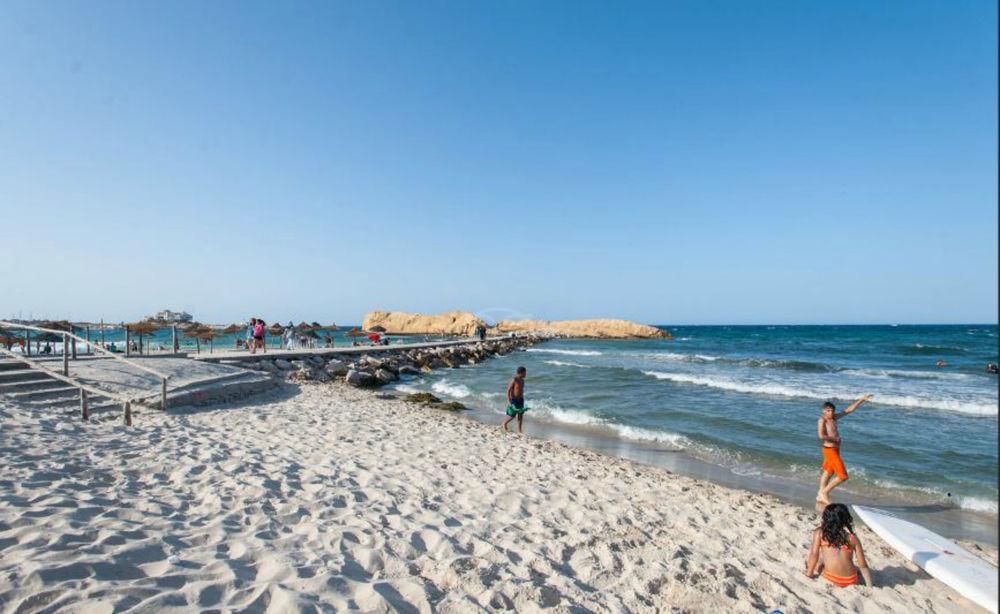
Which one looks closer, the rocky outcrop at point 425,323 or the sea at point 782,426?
the sea at point 782,426

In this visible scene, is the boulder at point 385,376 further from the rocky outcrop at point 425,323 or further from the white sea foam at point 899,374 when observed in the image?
the rocky outcrop at point 425,323

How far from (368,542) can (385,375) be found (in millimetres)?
16005

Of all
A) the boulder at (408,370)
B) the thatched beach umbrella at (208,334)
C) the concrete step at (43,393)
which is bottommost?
the boulder at (408,370)

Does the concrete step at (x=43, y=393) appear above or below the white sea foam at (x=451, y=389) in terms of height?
above

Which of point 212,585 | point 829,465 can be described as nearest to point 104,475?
point 212,585

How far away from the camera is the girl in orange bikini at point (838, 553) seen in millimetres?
4929

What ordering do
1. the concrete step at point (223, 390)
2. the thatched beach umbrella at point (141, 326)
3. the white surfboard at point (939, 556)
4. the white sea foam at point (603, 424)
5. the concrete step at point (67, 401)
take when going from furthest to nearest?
the thatched beach umbrella at point (141, 326) → the white sea foam at point (603, 424) → the concrete step at point (223, 390) → the concrete step at point (67, 401) → the white surfboard at point (939, 556)

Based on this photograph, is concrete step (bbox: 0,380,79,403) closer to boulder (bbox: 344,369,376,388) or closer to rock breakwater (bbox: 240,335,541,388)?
rock breakwater (bbox: 240,335,541,388)

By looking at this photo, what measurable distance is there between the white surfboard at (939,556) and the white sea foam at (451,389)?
13.4 m

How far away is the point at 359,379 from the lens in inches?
730

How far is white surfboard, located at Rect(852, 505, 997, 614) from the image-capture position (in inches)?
169

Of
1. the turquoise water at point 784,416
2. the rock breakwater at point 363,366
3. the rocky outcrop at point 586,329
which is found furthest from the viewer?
the rocky outcrop at point 586,329

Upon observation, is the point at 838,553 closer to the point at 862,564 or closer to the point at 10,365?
the point at 862,564

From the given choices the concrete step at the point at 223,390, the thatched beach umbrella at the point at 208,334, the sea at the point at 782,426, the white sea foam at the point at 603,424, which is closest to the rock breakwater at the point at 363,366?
the sea at the point at 782,426
